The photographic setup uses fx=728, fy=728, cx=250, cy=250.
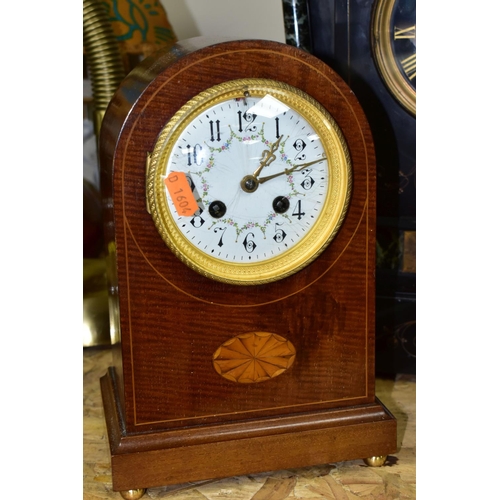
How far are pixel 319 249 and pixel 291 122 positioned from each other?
255 millimetres

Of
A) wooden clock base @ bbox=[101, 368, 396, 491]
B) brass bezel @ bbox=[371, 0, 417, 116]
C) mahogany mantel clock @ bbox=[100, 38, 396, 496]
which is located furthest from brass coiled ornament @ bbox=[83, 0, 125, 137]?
wooden clock base @ bbox=[101, 368, 396, 491]

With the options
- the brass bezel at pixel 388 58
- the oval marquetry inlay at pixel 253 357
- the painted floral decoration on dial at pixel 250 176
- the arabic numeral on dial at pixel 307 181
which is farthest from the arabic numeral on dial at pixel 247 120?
the brass bezel at pixel 388 58

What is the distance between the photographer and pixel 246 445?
1459mm

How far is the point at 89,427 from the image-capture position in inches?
67.0

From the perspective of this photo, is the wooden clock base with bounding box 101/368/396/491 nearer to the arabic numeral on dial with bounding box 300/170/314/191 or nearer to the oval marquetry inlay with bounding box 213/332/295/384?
the oval marquetry inlay with bounding box 213/332/295/384

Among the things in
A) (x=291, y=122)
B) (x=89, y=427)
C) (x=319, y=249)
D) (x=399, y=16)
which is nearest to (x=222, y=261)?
(x=319, y=249)

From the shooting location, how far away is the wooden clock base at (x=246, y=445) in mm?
1416

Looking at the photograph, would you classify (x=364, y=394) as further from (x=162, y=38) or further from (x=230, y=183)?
(x=162, y=38)

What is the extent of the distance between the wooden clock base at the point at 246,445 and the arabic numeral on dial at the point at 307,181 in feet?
1.54

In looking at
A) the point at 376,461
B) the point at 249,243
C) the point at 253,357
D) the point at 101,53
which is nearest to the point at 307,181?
the point at 249,243

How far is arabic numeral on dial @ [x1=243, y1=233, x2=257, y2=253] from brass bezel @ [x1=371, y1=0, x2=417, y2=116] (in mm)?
620

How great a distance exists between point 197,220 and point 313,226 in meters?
0.24

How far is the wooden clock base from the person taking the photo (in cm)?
142

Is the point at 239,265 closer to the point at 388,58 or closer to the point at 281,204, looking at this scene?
the point at 281,204
